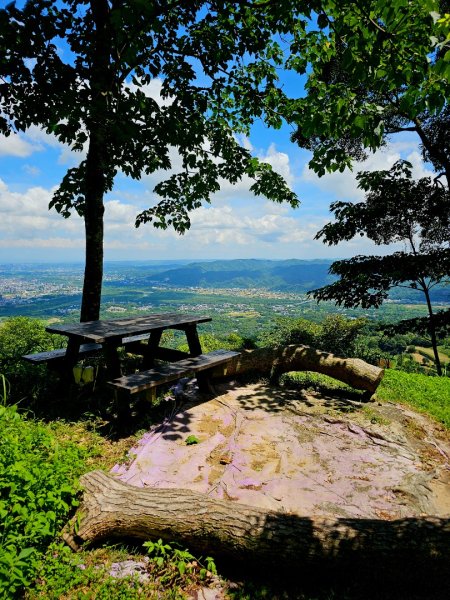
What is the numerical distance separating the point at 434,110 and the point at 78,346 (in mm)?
6158

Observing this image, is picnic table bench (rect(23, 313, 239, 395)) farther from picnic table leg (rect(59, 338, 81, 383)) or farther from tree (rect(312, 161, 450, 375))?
tree (rect(312, 161, 450, 375))

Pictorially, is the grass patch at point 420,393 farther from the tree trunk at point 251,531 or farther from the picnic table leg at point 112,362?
the picnic table leg at point 112,362

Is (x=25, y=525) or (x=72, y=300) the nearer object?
(x=25, y=525)

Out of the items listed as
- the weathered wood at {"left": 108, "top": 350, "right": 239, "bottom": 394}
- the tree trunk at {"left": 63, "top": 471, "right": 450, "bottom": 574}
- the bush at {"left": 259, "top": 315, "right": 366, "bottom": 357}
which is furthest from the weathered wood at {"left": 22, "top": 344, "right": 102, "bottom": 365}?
the bush at {"left": 259, "top": 315, "right": 366, "bottom": 357}

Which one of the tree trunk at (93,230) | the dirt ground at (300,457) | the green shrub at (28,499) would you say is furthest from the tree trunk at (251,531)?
the tree trunk at (93,230)

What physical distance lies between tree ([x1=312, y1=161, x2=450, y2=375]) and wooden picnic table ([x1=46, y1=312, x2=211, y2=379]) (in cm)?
625

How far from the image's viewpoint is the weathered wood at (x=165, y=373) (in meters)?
5.00

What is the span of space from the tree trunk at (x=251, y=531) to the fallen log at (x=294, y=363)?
4.84m

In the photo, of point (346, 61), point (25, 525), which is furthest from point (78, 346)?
point (346, 61)

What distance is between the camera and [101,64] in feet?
19.7

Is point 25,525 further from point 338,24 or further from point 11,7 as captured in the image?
point 11,7

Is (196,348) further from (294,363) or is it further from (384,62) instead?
(384,62)

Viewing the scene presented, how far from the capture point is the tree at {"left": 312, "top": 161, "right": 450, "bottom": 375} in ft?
35.9

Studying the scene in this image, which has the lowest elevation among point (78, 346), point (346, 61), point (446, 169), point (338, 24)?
point (78, 346)
